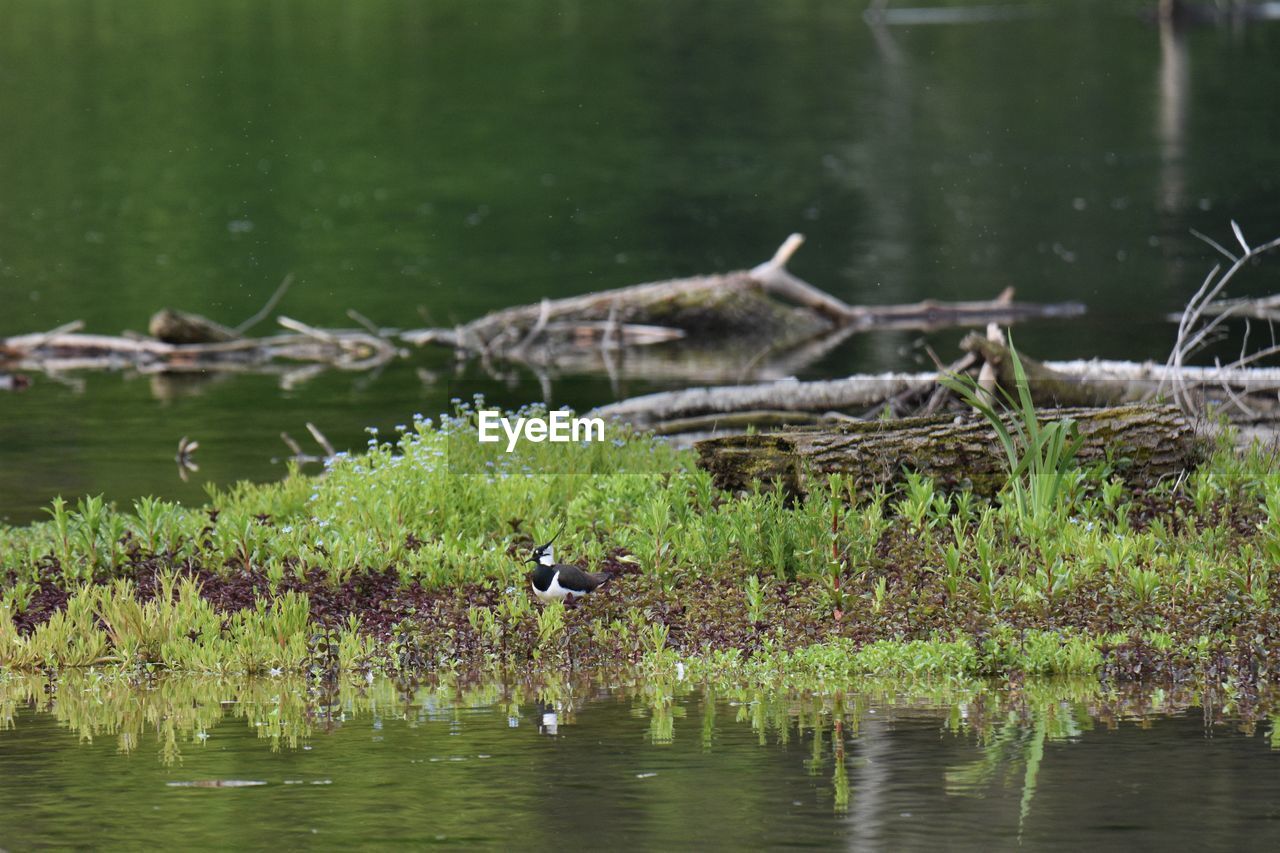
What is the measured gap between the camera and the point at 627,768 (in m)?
8.32

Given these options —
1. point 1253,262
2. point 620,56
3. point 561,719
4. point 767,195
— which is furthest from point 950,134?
point 561,719

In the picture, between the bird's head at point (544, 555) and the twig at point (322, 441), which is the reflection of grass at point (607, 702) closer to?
the bird's head at point (544, 555)

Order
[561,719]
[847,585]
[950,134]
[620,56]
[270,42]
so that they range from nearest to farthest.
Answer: [561,719] < [847,585] < [950,134] < [620,56] < [270,42]

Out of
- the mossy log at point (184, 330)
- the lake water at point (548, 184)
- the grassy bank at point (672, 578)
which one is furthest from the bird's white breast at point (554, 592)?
the mossy log at point (184, 330)

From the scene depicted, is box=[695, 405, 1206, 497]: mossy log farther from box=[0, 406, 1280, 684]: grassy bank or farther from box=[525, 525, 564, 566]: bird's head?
box=[525, 525, 564, 566]: bird's head

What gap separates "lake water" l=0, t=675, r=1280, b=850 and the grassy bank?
0.49m

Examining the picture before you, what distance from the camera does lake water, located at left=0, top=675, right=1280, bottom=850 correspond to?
734 cm

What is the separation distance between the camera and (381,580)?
11.8 m

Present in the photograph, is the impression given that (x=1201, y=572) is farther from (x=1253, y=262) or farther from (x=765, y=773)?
→ (x=1253, y=262)

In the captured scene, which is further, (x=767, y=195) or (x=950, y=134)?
(x=950, y=134)

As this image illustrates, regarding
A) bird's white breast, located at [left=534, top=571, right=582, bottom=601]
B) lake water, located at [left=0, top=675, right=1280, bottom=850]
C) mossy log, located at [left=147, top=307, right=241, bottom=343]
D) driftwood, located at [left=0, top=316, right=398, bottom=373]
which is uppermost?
mossy log, located at [left=147, top=307, right=241, bottom=343]

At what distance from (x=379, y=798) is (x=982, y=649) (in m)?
3.77

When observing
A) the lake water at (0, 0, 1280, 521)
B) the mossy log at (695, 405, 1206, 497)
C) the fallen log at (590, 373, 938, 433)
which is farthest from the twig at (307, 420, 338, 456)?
the mossy log at (695, 405, 1206, 497)

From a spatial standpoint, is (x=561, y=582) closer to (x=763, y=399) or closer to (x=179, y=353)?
(x=763, y=399)
